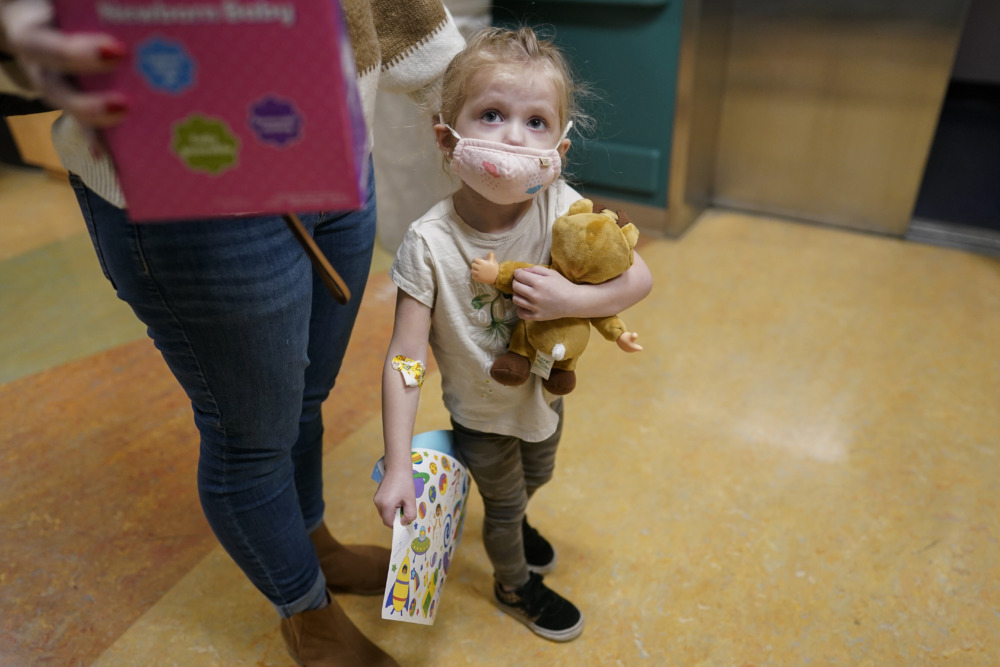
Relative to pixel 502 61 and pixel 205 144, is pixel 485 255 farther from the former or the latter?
pixel 205 144

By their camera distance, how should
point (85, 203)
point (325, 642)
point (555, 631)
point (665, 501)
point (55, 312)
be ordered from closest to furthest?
point (85, 203), point (325, 642), point (555, 631), point (665, 501), point (55, 312)

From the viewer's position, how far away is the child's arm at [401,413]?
2.71 ft

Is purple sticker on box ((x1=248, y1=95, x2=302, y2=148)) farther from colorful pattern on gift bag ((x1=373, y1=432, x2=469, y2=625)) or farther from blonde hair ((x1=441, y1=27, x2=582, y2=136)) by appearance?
colorful pattern on gift bag ((x1=373, y1=432, x2=469, y2=625))

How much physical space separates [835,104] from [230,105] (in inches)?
99.2

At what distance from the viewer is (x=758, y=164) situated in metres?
2.70

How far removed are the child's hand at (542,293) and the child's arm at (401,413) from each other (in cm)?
13

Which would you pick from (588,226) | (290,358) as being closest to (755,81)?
(588,226)

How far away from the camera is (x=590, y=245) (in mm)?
794

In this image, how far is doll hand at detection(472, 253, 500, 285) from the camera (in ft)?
2.64

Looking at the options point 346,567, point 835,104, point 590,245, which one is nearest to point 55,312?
point 346,567

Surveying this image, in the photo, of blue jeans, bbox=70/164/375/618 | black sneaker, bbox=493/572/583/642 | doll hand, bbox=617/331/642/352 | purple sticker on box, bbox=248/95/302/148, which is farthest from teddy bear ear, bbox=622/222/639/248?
black sneaker, bbox=493/572/583/642

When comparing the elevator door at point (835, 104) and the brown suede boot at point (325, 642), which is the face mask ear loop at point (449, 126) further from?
the elevator door at point (835, 104)

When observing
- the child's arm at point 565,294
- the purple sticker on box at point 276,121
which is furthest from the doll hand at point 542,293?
the purple sticker on box at point 276,121

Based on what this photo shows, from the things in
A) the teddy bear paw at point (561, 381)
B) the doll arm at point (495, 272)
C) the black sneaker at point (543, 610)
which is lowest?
the black sneaker at point (543, 610)
